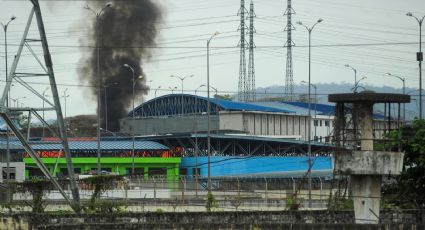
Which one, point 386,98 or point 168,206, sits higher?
point 386,98

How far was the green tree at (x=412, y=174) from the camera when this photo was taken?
114 feet

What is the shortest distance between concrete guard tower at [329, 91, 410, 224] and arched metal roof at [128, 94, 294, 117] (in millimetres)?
86683

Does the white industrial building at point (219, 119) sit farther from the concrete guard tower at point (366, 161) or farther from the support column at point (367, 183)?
the support column at point (367, 183)

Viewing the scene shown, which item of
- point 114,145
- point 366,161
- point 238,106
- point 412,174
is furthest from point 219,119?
point 366,161

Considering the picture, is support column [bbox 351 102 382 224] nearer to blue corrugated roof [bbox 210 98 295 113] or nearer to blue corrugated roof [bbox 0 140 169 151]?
blue corrugated roof [bbox 0 140 169 151]

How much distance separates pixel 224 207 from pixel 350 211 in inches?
552

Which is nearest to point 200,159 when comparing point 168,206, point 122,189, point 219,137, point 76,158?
point 219,137

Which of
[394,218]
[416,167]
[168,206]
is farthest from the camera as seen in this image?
[168,206]

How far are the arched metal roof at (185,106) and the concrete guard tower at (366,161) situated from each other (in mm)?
86683

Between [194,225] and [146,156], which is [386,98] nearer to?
[194,225]

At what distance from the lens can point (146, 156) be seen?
105m

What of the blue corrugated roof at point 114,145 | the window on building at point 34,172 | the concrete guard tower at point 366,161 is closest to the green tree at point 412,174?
the concrete guard tower at point 366,161

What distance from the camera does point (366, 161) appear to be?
30.6 m

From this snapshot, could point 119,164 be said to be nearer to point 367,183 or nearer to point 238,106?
point 238,106
